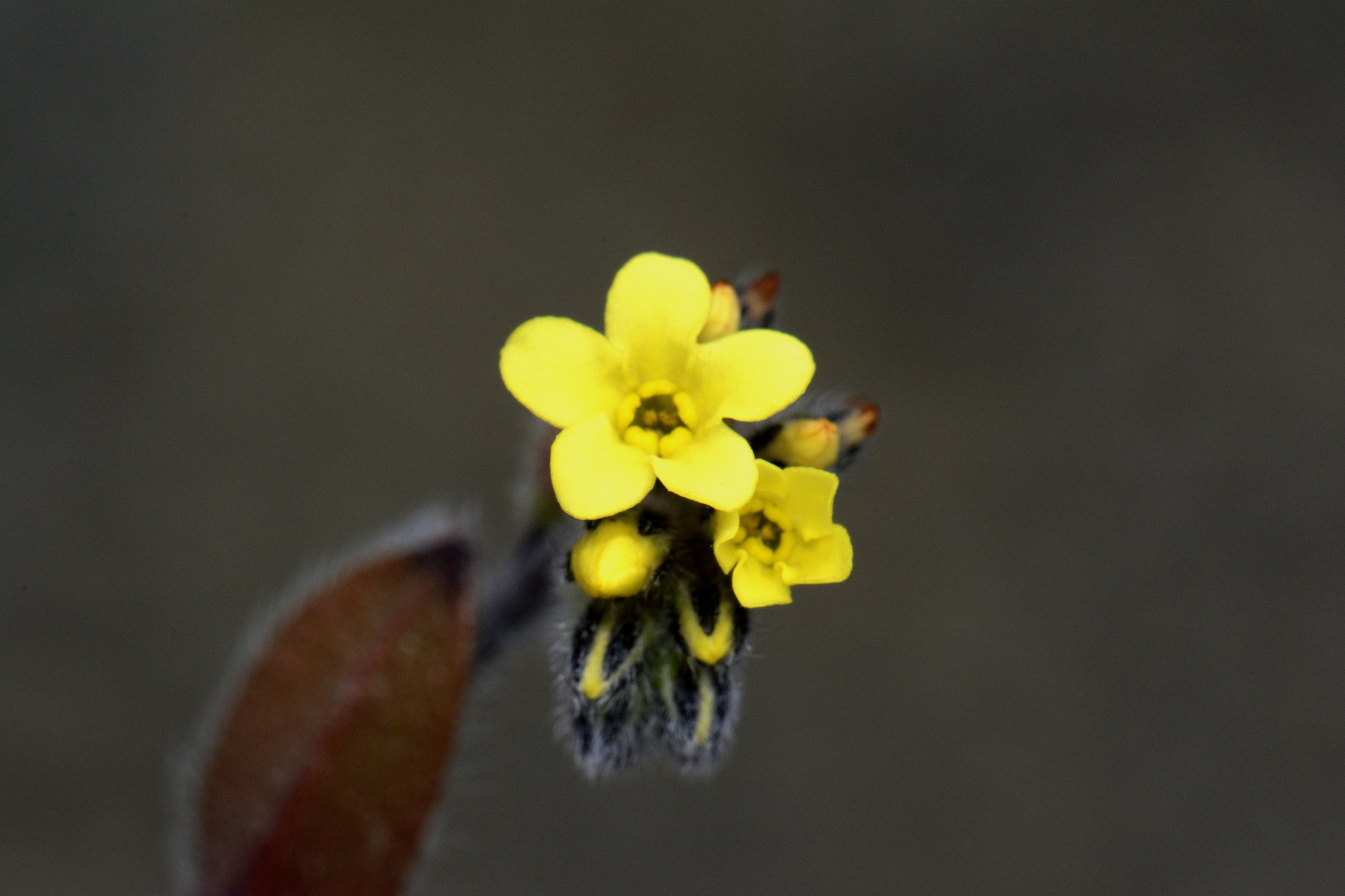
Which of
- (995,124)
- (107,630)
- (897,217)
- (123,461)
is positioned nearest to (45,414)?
(123,461)

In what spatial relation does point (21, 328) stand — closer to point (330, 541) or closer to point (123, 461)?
point (123, 461)

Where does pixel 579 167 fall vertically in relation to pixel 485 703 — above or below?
above

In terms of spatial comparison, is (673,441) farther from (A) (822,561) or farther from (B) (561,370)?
(A) (822,561)

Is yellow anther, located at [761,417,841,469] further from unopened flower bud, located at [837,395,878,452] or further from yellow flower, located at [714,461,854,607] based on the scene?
yellow flower, located at [714,461,854,607]

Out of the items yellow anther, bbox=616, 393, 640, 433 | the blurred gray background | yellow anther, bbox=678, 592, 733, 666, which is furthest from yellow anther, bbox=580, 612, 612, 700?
the blurred gray background

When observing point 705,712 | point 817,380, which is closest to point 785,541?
point 705,712

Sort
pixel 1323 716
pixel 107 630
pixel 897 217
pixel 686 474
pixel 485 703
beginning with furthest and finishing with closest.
→ pixel 897 217 < pixel 1323 716 < pixel 107 630 < pixel 485 703 < pixel 686 474

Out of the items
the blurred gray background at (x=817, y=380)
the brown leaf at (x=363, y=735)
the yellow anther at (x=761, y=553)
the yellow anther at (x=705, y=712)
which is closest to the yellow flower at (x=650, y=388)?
the yellow anther at (x=761, y=553)

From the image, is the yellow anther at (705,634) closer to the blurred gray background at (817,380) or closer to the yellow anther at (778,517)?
the yellow anther at (778,517)
